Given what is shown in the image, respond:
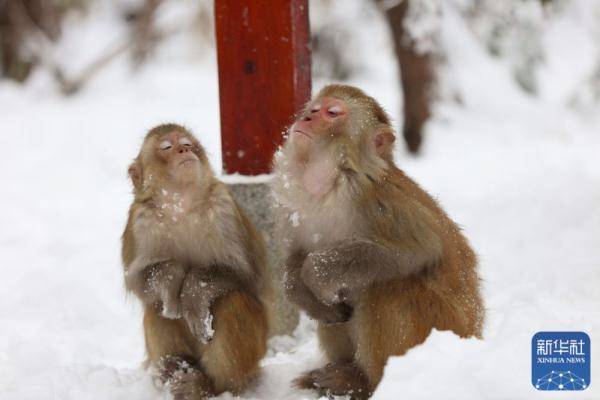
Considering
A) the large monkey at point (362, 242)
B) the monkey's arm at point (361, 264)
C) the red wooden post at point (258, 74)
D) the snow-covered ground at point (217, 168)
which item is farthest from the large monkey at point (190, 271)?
the red wooden post at point (258, 74)

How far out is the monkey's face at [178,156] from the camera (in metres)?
3.56

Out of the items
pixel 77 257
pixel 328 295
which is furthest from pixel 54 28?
pixel 328 295

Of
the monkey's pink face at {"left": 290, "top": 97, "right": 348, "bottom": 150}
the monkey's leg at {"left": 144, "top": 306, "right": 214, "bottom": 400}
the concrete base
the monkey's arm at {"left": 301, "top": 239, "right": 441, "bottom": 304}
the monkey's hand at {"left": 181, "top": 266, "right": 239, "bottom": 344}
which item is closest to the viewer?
the monkey's arm at {"left": 301, "top": 239, "right": 441, "bottom": 304}

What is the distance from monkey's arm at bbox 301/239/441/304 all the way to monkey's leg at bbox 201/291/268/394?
49cm

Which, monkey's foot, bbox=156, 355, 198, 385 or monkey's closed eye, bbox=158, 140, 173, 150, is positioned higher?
monkey's closed eye, bbox=158, 140, 173, 150

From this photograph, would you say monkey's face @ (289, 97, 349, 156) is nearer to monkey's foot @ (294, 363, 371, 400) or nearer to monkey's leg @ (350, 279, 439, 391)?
monkey's leg @ (350, 279, 439, 391)

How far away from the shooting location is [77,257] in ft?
22.1

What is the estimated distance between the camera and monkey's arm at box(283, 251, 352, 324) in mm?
3336

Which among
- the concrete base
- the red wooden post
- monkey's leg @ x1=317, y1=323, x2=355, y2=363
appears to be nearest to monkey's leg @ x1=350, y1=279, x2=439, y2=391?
monkey's leg @ x1=317, y1=323, x2=355, y2=363

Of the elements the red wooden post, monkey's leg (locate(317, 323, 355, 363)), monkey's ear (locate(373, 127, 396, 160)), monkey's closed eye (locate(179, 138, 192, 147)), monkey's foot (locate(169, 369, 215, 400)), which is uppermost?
the red wooden post

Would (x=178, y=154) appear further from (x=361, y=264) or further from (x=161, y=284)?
(x=361, y=264)

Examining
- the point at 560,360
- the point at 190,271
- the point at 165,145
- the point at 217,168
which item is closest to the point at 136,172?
the point at 165,145

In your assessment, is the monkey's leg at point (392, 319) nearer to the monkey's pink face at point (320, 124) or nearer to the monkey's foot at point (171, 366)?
the monkey's pink face at point (320, 124)

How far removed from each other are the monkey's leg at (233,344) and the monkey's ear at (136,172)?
2.20 ft
